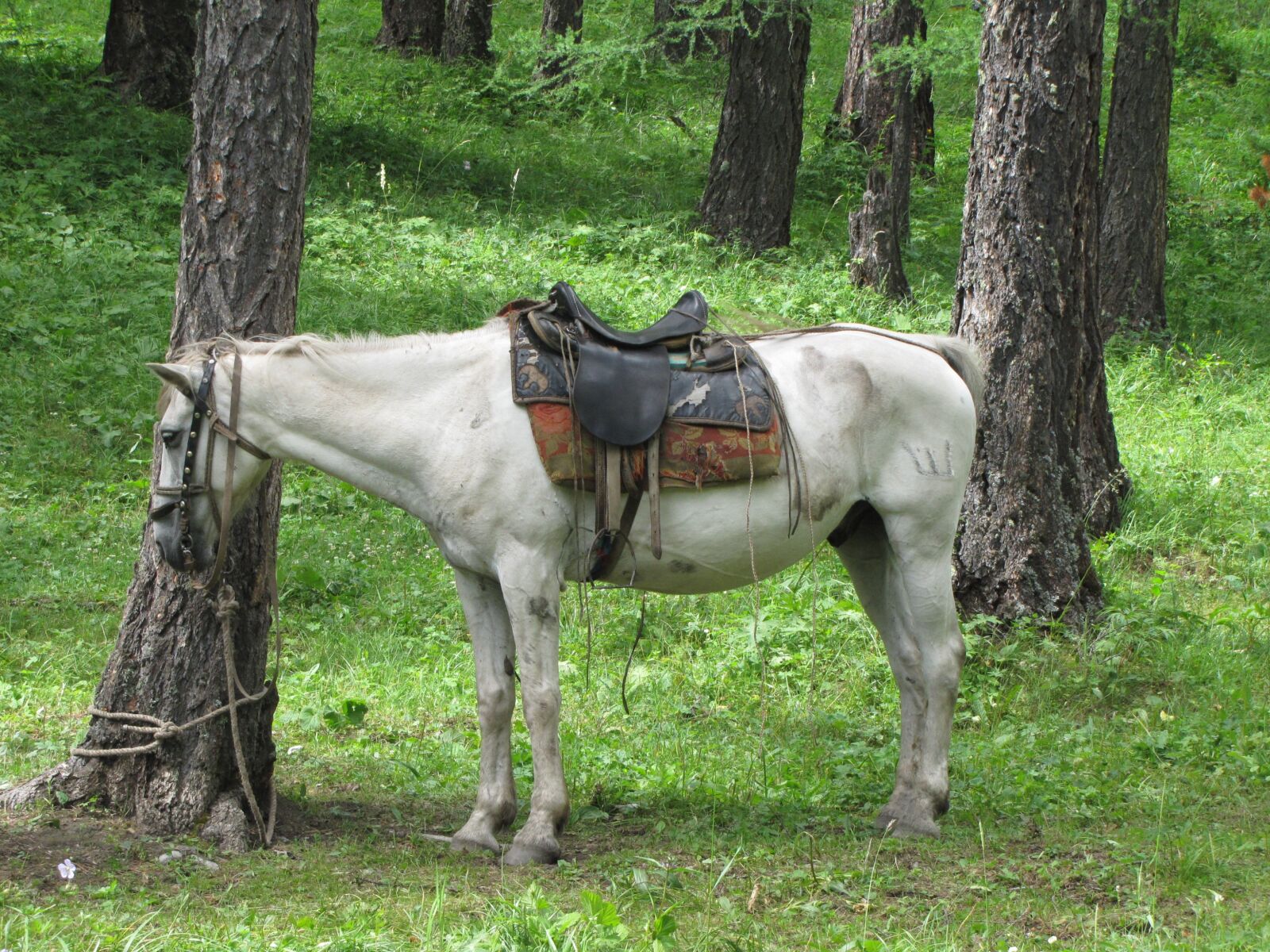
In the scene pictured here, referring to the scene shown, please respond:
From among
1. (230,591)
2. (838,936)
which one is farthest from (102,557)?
(838,936)

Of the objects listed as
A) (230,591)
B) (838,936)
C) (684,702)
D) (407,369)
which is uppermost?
(407,369)

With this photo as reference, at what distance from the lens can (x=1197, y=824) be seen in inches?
198

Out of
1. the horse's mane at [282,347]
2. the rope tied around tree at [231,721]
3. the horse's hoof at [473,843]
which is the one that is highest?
the horse's mane at [282,347]

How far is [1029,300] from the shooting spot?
6.95 m

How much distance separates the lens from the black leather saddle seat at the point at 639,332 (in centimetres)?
494

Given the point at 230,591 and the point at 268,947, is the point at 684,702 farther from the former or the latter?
the point at 268,947

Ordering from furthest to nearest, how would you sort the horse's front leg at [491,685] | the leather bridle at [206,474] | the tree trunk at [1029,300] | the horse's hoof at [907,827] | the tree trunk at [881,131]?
the tree trunk at [881,131] → the tree trunk at [1029,300] → the horse's hoof at [907,827] → the horse's front leg at [491,685] → the leather bridle at [206,474]

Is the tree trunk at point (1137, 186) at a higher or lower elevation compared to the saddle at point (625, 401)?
higher

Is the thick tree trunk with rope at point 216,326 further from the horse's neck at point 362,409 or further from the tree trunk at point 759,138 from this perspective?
the tree trunk at point 759,138

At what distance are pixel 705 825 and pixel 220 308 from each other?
115 inches

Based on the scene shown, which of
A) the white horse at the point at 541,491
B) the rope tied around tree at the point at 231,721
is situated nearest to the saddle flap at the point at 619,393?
the white horse at the point at 541,491

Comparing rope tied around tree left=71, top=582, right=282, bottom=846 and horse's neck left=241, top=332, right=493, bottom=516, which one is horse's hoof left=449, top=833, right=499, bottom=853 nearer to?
rope tied around tree left=71, top=582, right=282, bottom=846

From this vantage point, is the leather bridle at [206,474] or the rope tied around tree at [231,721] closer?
the leather bridle at [206,474]

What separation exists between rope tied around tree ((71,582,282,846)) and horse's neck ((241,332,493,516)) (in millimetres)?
642
